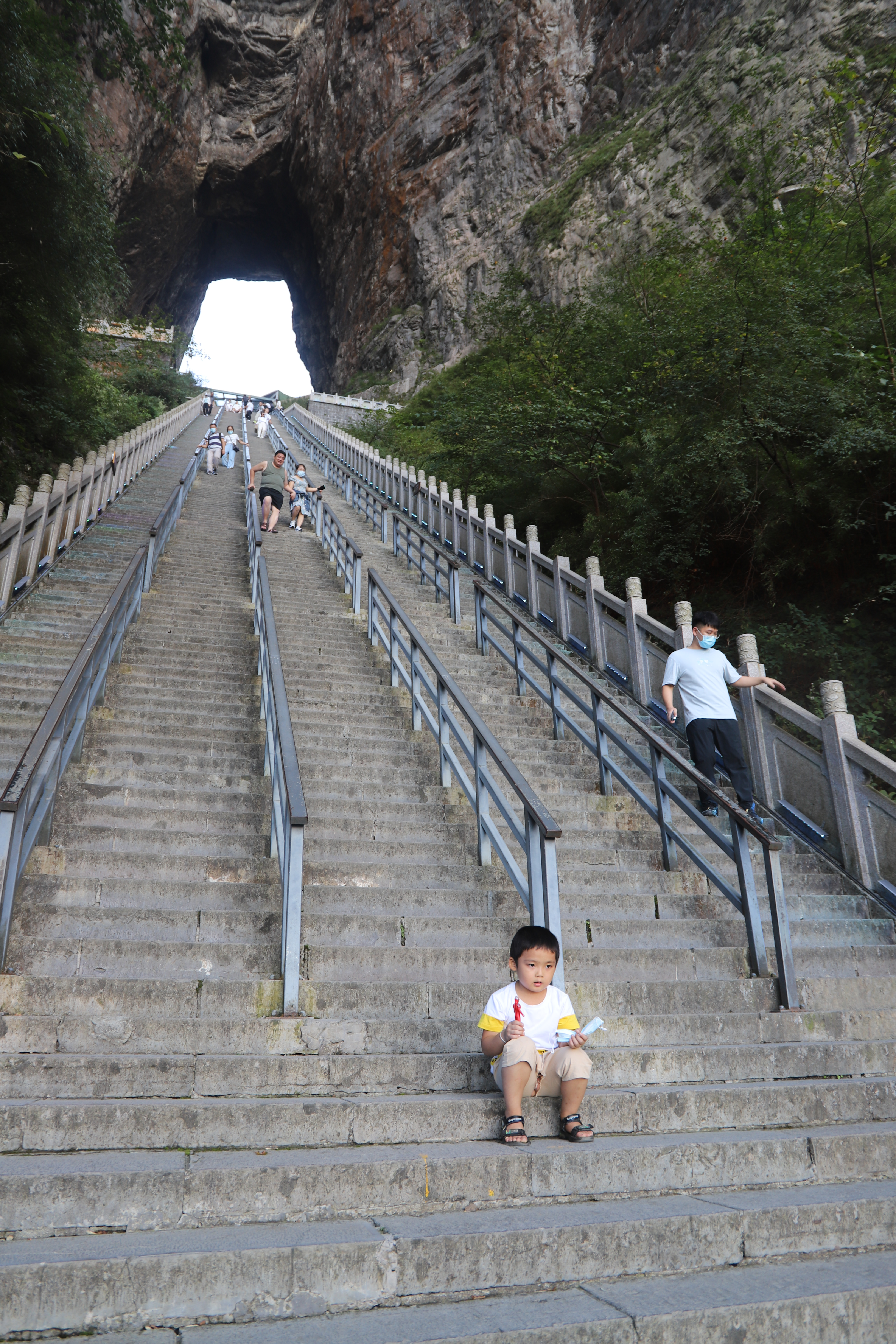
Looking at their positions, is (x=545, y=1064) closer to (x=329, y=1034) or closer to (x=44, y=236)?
(x=329, y=1034)

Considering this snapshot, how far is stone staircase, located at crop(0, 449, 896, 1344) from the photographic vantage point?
229 centimetres

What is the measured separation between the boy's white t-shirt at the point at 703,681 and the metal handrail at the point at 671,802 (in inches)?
18.5

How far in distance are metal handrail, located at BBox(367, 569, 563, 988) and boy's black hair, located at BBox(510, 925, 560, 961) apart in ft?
0.85

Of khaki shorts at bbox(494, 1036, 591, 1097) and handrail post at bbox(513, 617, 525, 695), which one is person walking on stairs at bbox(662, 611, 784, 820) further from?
khaki shorts at bbox(494, 1036, 591, 1097)

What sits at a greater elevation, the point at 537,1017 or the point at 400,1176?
the point at 537,1017

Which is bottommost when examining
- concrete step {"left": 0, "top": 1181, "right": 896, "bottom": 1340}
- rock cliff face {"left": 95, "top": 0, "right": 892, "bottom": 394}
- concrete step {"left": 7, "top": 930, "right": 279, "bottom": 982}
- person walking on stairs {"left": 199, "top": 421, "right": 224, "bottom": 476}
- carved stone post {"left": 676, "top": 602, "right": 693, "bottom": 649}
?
concrete step {"left": 7, "top": 930, "right": 279, "bottom": 982}

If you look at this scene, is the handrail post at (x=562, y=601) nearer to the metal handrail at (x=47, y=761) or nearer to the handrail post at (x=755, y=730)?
the handrail post at (x=755, y=730)

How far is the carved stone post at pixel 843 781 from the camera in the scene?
5.93 metres

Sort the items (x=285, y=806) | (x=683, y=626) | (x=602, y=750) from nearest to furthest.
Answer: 1. (x=285, y=806)
2. (x=602, y=750)
3. (x=683, y=626)

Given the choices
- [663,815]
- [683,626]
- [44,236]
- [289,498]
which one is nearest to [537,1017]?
[663,815]

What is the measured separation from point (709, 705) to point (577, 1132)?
3859mm

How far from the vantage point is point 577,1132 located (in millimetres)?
3076

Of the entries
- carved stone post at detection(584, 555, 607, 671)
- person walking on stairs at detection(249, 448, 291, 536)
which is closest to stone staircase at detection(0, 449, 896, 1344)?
carved stone post at detection(584, 555, 607, 671)

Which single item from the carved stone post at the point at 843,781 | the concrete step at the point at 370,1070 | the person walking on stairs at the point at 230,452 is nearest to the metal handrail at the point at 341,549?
the carved stone post at the point at 843,781
